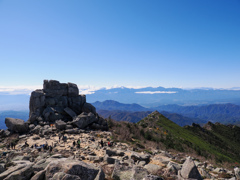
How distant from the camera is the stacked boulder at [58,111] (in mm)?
29784

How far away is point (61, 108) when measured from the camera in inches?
1459

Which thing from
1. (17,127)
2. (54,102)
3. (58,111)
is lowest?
(17,127)

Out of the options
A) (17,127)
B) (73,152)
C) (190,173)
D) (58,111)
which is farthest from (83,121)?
(190,173)

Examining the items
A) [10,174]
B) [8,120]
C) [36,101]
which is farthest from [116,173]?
[36,101]

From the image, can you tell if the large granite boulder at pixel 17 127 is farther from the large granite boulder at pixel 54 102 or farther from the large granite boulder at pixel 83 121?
the large granite boulder at pixel 83 121

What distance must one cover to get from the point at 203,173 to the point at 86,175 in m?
9.62

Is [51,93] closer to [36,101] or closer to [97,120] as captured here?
[36,101]

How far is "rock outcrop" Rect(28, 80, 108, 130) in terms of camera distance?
32200 mm

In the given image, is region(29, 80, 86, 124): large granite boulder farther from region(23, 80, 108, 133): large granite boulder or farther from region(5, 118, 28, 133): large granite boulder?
region(5, 118, 28, 133): large granite boulder

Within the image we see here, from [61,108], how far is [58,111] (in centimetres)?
158

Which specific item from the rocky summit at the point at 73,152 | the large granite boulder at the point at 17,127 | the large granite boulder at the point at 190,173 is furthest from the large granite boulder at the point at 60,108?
the large granite boulder at the point at 190,173

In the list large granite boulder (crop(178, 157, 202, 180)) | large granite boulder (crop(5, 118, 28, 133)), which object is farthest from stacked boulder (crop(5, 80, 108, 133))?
large granite boulder (crop(178, 157, 202, 180))

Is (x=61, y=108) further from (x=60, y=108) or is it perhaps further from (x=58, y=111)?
(x=58, y=111)

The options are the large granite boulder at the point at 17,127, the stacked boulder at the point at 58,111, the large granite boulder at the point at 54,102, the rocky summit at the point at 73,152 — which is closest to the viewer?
the rocky summit at the point at 73,152
